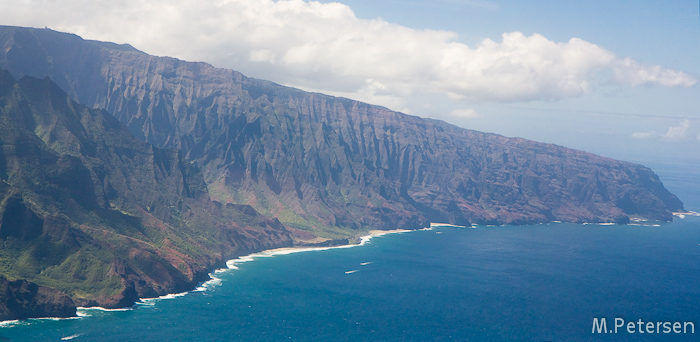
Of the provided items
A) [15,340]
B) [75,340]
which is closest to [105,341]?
[75,340]

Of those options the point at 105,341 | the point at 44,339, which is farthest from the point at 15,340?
the point at 105,341

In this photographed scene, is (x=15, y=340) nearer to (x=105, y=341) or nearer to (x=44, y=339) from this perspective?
(x=44, y=339)

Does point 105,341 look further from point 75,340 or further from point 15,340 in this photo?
point 15,340
